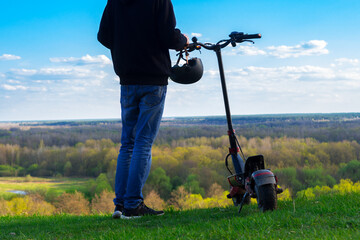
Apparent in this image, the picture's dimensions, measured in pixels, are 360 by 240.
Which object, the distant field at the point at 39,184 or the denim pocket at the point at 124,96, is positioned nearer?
the denim pocket at the point at 124,96

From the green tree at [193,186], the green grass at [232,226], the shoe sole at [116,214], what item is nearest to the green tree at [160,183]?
the green tree at [193,186]

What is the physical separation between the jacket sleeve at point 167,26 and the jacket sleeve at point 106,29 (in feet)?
2.23

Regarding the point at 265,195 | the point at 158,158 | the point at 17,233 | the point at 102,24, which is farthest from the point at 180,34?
the point at 158,158

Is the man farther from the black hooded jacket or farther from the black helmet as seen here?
the black helmet

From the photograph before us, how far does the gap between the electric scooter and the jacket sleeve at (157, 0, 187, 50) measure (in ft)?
1.37

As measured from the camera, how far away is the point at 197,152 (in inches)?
2968

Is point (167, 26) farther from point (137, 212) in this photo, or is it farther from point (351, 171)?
point (351, 171)

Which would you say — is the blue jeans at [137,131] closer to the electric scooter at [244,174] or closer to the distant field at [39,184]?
the electric scooter at [244,174]

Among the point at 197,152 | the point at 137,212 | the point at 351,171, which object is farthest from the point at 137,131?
the point at 197,152

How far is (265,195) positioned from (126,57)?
6.72 feet

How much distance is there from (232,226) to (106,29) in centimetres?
262

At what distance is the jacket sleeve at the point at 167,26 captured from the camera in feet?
12.1

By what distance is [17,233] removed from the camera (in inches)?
140

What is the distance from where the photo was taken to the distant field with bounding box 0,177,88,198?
61188mm
